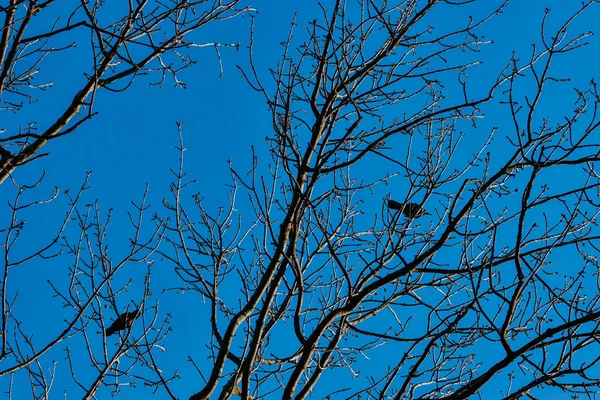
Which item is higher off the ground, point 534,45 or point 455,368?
point 534,45

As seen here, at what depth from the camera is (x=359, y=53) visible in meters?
3.87

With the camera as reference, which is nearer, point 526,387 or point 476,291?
point 476,291

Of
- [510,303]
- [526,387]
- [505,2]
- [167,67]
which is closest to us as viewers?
[510,303]

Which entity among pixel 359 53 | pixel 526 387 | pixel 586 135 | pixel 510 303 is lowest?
pixel 526 387

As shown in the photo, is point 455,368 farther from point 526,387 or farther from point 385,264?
point 526,387

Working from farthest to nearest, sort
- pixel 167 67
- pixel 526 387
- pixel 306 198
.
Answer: pixel 167 67, pixel 306 198, pixel 526 387

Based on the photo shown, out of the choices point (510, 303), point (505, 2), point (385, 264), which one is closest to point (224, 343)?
point (385, 264)

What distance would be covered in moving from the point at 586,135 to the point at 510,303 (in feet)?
2.80

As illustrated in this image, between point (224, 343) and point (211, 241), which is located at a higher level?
point (211, 241)

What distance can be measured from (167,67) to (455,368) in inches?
94.7

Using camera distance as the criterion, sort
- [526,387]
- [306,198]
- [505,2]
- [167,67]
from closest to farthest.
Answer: [526,387] → [306,198] → [167,67] → [505,2]

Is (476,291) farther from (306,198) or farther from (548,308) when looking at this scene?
(548,308)

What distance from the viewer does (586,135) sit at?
298 cm

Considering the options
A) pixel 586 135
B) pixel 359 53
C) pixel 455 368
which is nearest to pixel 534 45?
pixel 586 135
